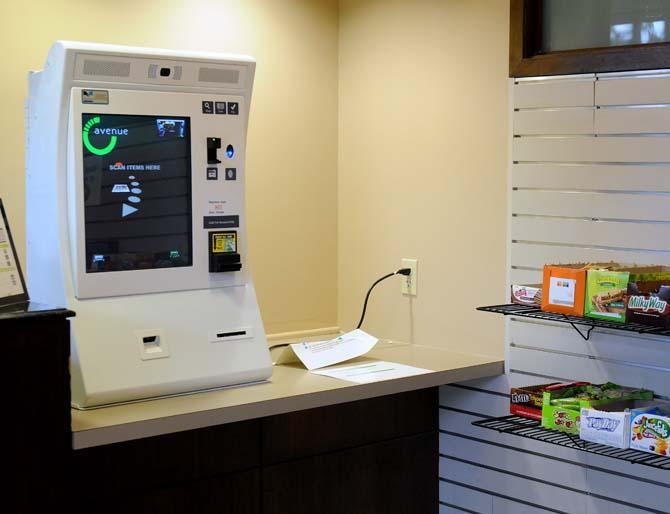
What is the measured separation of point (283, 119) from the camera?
3498mm

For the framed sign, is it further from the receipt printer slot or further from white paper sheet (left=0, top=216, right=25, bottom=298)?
the receipt printer slot

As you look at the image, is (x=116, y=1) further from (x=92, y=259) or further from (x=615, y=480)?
(x=615, y=480)

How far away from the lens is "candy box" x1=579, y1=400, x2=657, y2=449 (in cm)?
247

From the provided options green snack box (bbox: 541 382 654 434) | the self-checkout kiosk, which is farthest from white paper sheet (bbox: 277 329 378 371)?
green snack box (bbox: 541 382 654 434)

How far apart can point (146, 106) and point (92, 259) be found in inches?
17.3

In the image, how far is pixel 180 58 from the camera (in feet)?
8.55

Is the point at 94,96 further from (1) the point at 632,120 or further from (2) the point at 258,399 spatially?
(1) the point at 632,120

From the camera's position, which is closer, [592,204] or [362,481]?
[592,204]

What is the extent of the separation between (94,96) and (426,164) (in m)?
1.28

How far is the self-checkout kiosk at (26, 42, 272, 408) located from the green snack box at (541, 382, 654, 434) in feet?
2.65

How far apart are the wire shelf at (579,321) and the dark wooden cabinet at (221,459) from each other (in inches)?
22.7

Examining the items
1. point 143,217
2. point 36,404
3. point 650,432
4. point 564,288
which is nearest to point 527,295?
point 564,288

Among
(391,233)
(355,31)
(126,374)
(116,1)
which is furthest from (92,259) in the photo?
(355,31)

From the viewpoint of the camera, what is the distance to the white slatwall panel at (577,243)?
2.70m
